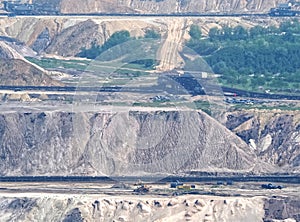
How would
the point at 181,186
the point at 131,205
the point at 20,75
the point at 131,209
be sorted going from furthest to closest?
the point at 20,75 → the point at 181,186 → the point at 131,205 → the point at 131,209

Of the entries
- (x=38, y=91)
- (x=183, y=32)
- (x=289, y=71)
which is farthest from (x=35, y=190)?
(x=183, y=32)

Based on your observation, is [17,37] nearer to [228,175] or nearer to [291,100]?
[291,100]

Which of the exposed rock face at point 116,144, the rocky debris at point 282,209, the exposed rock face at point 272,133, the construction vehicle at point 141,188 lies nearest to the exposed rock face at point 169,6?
the exposed rock face at point 272,133

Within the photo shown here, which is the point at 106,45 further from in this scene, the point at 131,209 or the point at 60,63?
the point at 131,209

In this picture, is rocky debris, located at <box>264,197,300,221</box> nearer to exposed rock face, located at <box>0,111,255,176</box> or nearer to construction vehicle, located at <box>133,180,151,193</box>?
exposed rock face, located at <box>0,111,255,176</box>

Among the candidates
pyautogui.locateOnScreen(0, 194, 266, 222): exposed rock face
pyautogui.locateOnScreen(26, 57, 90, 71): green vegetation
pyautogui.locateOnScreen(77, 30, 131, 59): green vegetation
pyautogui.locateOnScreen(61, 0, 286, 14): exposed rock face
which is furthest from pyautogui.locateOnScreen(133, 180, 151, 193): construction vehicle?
pyautogui.locateOnScreen(61, 0, 286, 14): exposed rock face

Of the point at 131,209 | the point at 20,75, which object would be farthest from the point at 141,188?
the point at 20,75
